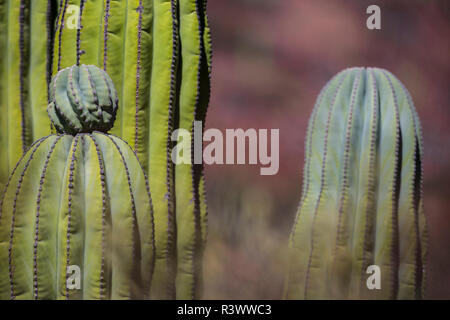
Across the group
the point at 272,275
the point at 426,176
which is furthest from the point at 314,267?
the point at 426,176

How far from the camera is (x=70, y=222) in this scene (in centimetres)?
197

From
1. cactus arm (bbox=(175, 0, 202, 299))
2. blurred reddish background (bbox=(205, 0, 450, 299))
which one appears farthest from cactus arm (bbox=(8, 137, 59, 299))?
cactus arm (bbox=(175, 0, 202, 299))

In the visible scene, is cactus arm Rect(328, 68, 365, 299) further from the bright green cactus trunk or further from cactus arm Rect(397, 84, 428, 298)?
the bright green cactus trunk

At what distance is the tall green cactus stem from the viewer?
2.71m

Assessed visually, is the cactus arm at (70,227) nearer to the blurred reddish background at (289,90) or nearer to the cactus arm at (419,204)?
the blurred reddish background at (289,90)

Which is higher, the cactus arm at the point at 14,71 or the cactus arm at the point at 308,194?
the cactus arm at the point at 14,71

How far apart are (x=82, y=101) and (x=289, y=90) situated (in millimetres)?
729

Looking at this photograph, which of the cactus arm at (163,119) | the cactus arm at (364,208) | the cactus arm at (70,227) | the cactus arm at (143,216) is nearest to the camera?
the cactus arm at (70,227)

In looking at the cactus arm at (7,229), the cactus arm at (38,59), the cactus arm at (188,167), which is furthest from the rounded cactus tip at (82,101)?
the cactus arm at (38,59)

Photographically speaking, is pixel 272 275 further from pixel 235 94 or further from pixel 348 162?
pixel 235 94

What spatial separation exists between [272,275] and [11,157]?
1011mm

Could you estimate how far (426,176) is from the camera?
241cm

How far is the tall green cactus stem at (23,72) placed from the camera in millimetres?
2707

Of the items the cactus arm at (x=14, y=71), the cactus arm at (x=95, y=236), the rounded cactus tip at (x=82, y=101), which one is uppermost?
the cactus arm at (x=14, y=71)
